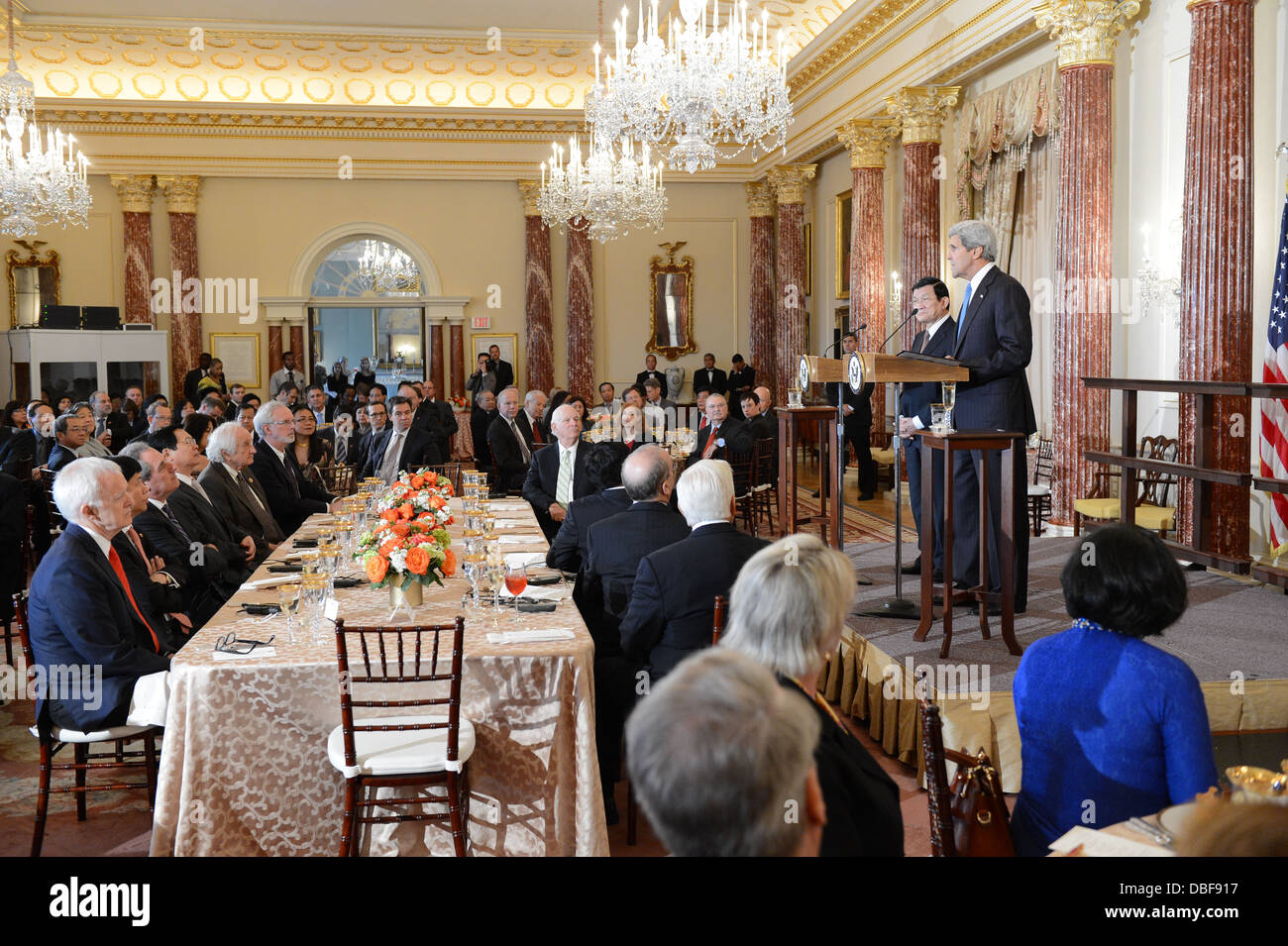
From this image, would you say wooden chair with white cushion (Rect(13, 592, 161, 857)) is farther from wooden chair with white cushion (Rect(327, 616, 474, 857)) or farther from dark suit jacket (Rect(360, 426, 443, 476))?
dark suit jacket (Rect(360, 426, 443, 476))

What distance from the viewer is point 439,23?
1608 centimetres

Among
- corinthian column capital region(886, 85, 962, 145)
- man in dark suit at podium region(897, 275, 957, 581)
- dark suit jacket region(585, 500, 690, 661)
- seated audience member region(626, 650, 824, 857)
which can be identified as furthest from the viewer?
corinthian column capital region(886, 85, 962, 145)

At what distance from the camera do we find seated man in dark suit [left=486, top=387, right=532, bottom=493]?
30.3ft

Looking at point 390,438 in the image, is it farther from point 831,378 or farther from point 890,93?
point 890,93

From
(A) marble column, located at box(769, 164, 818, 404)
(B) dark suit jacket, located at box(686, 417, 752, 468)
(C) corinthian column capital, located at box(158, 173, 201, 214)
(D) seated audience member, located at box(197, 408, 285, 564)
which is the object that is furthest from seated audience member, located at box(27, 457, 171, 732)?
(C) corinthian column capital, located at box(158, 173, 201, 214)

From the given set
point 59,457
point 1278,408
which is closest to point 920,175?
point 1278,408

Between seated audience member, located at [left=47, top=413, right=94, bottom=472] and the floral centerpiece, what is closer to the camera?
the floral centerpiece

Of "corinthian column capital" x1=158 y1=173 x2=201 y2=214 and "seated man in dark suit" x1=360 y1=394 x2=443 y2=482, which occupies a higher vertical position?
"corinthian column capital" x1=158 y1=173 x2=201 y2=214

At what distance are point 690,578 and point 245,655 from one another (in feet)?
4.84

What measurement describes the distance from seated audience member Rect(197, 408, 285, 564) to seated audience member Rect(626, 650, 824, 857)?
5.21 metres

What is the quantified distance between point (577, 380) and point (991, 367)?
13.1 m

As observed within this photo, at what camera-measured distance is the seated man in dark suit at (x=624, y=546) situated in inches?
171

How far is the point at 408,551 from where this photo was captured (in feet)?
12.9
